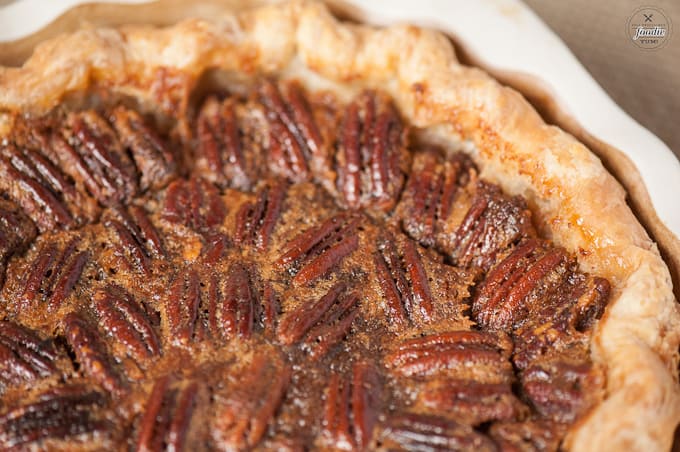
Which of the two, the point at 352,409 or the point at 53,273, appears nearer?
the point at 352,409

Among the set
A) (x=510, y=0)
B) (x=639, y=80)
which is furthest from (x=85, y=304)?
(x=639, y=80)

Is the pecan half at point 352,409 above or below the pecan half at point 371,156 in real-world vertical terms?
below

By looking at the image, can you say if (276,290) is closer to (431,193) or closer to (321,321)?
(321,321)

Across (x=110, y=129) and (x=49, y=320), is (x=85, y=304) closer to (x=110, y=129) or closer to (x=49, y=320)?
(x=49, y=320)

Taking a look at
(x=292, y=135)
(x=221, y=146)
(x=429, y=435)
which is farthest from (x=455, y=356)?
(x=221, y=146)

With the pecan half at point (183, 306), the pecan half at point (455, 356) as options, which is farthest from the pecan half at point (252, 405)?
the pecan half at point (455, 356)

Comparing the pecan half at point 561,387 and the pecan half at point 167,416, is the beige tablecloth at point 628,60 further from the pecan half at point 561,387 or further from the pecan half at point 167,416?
the pecan half at point 167,416

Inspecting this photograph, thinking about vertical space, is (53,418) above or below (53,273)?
below
